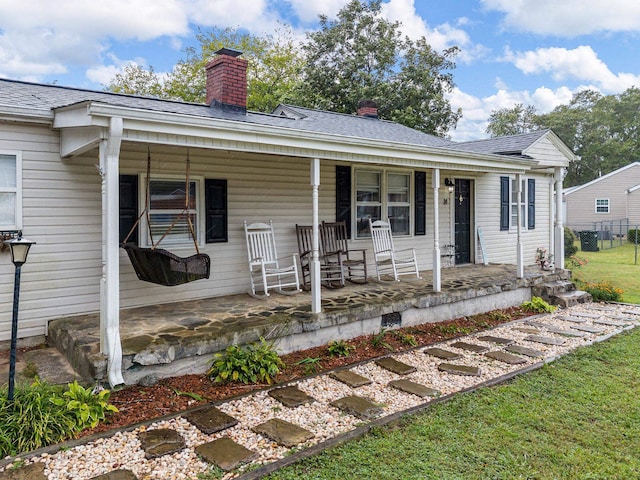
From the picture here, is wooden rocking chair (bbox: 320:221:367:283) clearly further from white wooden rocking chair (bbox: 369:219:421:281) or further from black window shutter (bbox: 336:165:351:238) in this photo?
white wooden rocking chair (bbox: 369:219:421:281)

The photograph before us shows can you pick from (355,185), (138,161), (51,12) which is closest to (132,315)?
(138,161)

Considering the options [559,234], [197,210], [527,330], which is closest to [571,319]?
[527,330]

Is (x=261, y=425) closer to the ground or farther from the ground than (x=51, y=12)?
closer to the ground

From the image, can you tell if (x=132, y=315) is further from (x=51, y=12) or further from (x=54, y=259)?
(x=51, y=12)

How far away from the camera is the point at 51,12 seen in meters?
18.3

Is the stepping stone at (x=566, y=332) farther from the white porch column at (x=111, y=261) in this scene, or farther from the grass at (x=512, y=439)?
the white porch column at (x=111, y=261)

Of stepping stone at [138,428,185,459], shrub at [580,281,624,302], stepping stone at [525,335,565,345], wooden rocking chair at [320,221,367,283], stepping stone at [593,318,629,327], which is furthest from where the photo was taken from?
shrub at [580,281,624,302]

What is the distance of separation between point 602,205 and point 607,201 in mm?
344

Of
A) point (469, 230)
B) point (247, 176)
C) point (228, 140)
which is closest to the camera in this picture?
point (228, 140)

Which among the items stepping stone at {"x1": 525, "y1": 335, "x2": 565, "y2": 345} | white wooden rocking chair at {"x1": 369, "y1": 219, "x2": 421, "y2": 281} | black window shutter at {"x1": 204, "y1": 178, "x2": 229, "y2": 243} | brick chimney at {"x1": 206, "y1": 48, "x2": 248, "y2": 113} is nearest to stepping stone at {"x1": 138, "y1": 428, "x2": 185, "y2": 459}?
black window shutter at {"x1": 204, "y1": 178, "x2": 229, "y2": 243}

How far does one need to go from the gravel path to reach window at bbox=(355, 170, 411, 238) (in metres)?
2.69

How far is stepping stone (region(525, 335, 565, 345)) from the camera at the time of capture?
5.31 metres

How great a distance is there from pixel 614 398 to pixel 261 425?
291cm

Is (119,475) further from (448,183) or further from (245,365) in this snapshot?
(448,183)
